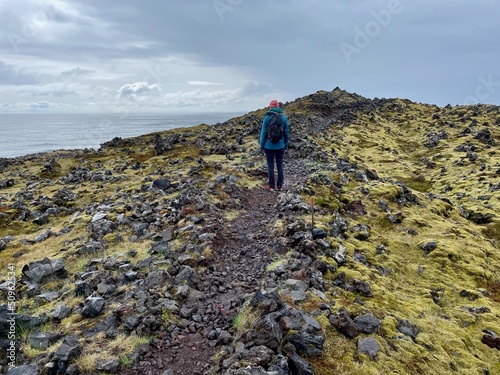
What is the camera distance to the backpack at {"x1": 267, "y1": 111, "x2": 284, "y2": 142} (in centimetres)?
2167

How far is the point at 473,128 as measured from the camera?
245 ft

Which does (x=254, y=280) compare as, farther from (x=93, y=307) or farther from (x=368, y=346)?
(x=93, y=307)

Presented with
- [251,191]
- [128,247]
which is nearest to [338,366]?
[128,247]

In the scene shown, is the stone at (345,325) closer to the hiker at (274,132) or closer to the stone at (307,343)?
the stone at (307,343)

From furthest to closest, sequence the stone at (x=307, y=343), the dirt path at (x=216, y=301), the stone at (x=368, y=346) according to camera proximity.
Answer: the stone at (x=368, y=346)
the dirt path at (x=216, y=301)
the stone at (x=307, y=343)

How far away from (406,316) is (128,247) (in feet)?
39.4

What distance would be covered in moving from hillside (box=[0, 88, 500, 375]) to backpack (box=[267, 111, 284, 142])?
4.02 metres

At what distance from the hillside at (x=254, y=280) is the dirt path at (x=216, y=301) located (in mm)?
47

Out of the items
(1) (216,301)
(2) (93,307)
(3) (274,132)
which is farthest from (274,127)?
(2) (93,307)

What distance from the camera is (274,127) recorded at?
A: 2170cm

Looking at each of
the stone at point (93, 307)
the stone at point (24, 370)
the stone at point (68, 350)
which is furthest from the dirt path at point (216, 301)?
the stone at point (93, 307)

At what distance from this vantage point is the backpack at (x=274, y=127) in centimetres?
2167

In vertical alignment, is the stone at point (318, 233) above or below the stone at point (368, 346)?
above

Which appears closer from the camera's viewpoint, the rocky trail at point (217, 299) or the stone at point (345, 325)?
the rocky trail at point (217, 299)
